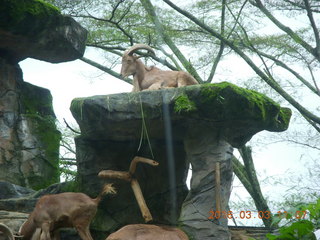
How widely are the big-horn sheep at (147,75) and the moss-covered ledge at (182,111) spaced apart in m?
1.01

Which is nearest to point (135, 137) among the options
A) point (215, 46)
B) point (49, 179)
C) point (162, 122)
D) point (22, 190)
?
point (162, 122)

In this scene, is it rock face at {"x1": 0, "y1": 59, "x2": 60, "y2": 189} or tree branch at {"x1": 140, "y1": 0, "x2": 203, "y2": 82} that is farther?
tree branch at {"x1": 140, "y1": 0, "x2": 203, "y2": 82}

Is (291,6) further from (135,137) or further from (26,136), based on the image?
(26,136)

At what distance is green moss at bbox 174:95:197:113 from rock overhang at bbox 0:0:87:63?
4.25m

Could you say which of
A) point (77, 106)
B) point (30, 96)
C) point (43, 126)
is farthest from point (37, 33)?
point (77, 106)

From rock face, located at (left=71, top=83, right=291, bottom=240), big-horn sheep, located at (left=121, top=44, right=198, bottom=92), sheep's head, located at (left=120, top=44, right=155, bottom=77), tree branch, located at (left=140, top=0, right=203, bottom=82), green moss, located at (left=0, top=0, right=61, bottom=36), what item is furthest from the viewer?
tree branch, located at (left=140, top=0, right=203, bottom=82)

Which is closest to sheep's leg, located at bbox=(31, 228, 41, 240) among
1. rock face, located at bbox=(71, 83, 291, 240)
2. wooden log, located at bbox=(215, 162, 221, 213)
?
rock face, located at bbox=(71, 83, 291, 240)

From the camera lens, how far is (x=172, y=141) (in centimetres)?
955

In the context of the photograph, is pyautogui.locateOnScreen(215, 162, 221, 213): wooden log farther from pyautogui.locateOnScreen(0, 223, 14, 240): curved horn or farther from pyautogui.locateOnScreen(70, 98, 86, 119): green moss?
pyautogui.locateOnScreen(0, 223, 14, 240): curved horn

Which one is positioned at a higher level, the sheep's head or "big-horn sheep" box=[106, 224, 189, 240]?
the sheep's head

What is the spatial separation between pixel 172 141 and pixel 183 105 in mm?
1444

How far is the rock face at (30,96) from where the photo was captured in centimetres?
1116

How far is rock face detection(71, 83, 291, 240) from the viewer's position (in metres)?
8.42

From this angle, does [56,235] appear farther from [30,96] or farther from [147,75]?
[30,96]
